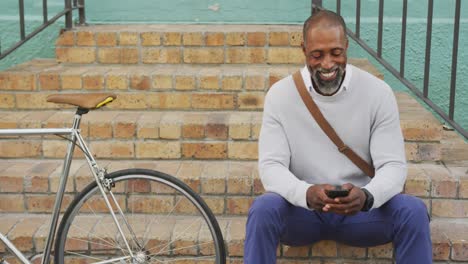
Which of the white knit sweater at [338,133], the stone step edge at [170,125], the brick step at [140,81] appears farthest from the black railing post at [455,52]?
the brick step at [140,81]

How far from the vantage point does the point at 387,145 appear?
2.76 metres

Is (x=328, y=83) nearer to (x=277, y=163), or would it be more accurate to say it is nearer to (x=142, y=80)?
(x=277, y=163)

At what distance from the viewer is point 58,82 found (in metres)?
4.16

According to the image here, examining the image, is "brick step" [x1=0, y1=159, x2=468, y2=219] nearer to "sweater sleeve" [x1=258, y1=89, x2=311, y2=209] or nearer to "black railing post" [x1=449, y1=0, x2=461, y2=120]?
"black railing post" [x1=449, y1=0, x2=461, y2=120]

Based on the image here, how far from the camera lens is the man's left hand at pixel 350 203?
2564mm

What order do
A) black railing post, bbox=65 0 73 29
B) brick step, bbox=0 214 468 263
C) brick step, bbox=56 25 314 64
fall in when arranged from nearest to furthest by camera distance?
brick step, bbox=0 214 468 263
brick step, bbox=56 25 314 64
black railing post, bbox=65 0 73 29

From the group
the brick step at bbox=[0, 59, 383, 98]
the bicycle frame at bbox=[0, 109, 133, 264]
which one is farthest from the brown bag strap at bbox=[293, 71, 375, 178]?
the brick step at bbox=[0, 59, 383, 98]

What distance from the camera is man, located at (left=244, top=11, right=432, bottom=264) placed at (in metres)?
2.65

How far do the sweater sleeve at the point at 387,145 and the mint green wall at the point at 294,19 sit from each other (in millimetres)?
2063

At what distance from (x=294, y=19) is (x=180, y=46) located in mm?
1010

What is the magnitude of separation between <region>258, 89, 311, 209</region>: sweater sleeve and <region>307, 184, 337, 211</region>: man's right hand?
28 mm

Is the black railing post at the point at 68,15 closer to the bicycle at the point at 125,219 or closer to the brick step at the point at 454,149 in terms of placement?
the bicycle at the point at 125,219

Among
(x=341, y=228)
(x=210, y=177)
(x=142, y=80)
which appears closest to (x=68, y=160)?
(x=210, y=177)

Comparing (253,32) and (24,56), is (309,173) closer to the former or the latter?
(253,32)
